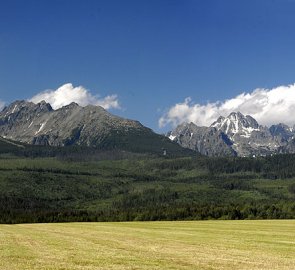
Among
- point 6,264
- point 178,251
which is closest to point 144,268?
point 6,264

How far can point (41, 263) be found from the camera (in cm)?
4097

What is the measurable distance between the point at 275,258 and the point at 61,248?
77.7ft

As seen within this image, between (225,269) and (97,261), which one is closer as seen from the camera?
(225,269)

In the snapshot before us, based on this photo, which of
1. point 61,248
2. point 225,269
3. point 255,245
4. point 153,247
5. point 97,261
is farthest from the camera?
point 255,245

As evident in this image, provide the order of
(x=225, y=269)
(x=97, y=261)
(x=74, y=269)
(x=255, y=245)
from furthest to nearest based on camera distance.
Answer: (x=255, y=245) → (x=97, y=261) → (x=225, y=269) → (x=74, y=269)

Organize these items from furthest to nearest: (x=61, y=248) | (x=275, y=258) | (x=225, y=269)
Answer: (x=61, y=248) → (x=275, y=258) → (x=225, y=269)

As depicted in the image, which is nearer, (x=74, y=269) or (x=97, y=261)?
(x=74, y=269)

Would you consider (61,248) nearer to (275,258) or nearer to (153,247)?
(153,247)

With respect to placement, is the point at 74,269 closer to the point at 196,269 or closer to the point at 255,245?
the point at 196,269

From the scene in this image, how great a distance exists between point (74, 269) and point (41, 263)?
15.0 feet

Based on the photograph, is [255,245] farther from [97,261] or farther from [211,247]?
[97,261]

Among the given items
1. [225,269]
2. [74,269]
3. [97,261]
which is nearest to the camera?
[74,269]

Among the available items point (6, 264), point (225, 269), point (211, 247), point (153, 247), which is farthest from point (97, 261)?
point (211, 247)

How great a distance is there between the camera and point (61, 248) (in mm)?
54188
